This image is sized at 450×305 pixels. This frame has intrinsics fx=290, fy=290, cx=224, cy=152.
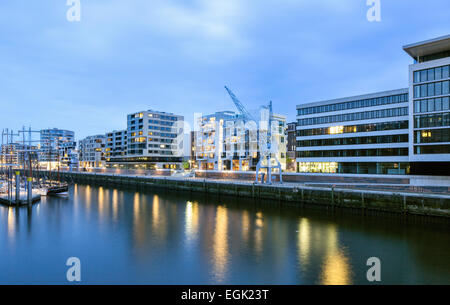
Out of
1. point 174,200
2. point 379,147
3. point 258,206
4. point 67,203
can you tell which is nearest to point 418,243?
point 258,206

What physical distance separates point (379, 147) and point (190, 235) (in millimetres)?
52075

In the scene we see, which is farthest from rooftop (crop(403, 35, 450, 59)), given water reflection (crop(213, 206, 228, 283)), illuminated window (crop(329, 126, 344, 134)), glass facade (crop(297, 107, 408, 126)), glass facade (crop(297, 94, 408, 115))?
water reflection (crop(213, 206, 228, 283))

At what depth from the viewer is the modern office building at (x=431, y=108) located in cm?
4753

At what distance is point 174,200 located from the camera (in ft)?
170

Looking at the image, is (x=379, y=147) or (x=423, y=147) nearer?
(x=423, y=147)

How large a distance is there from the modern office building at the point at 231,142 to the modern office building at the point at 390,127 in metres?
20.9

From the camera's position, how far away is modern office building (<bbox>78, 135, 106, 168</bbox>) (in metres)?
155

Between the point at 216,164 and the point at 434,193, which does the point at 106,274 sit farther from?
the point at 216,164

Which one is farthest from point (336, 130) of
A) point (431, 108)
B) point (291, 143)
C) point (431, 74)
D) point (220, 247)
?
point (220, 247)

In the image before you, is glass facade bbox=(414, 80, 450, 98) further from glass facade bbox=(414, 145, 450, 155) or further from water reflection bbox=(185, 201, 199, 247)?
water reflection bbox=(185, 201, 199, 247)

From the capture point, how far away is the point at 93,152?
528 feet

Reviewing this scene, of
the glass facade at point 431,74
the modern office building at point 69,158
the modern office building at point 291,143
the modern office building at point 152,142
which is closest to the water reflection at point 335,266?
the glass facade at point 431,74

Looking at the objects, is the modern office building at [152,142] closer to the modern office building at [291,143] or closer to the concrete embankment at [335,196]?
the modern office building at [291,143]

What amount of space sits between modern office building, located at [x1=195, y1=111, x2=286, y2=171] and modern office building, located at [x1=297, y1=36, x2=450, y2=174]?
20.9m
